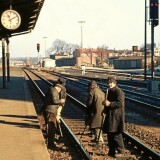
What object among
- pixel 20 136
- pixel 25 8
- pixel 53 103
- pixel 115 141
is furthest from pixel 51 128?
pixel 25 8

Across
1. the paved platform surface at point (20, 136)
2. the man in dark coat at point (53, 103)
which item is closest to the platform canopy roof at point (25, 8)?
the paved platform surface at point (20, 136)

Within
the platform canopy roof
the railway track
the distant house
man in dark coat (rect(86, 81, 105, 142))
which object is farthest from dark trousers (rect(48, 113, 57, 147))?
the distant house

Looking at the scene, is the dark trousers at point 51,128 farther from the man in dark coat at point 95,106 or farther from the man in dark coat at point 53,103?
the man in dark coat at point 95,106

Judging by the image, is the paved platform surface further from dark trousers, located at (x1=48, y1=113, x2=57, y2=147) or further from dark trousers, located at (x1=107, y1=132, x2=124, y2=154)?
dark trousers, located at (x1=107, y1=132, x2=124, y2=154)

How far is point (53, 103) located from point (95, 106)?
3.70 feet

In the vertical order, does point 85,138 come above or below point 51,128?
below

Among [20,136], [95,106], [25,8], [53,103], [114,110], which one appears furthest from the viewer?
[25,8]

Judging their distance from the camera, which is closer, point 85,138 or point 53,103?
point 53,103

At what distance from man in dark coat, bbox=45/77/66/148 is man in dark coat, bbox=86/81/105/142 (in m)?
0.89

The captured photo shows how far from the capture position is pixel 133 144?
10461 mm

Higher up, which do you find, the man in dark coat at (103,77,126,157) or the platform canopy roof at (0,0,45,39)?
the platform canopy roof at (0,0,45,39)

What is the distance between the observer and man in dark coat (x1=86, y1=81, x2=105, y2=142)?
10.1m

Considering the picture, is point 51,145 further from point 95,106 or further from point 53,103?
point 95,106

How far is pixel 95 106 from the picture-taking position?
33.4ft
